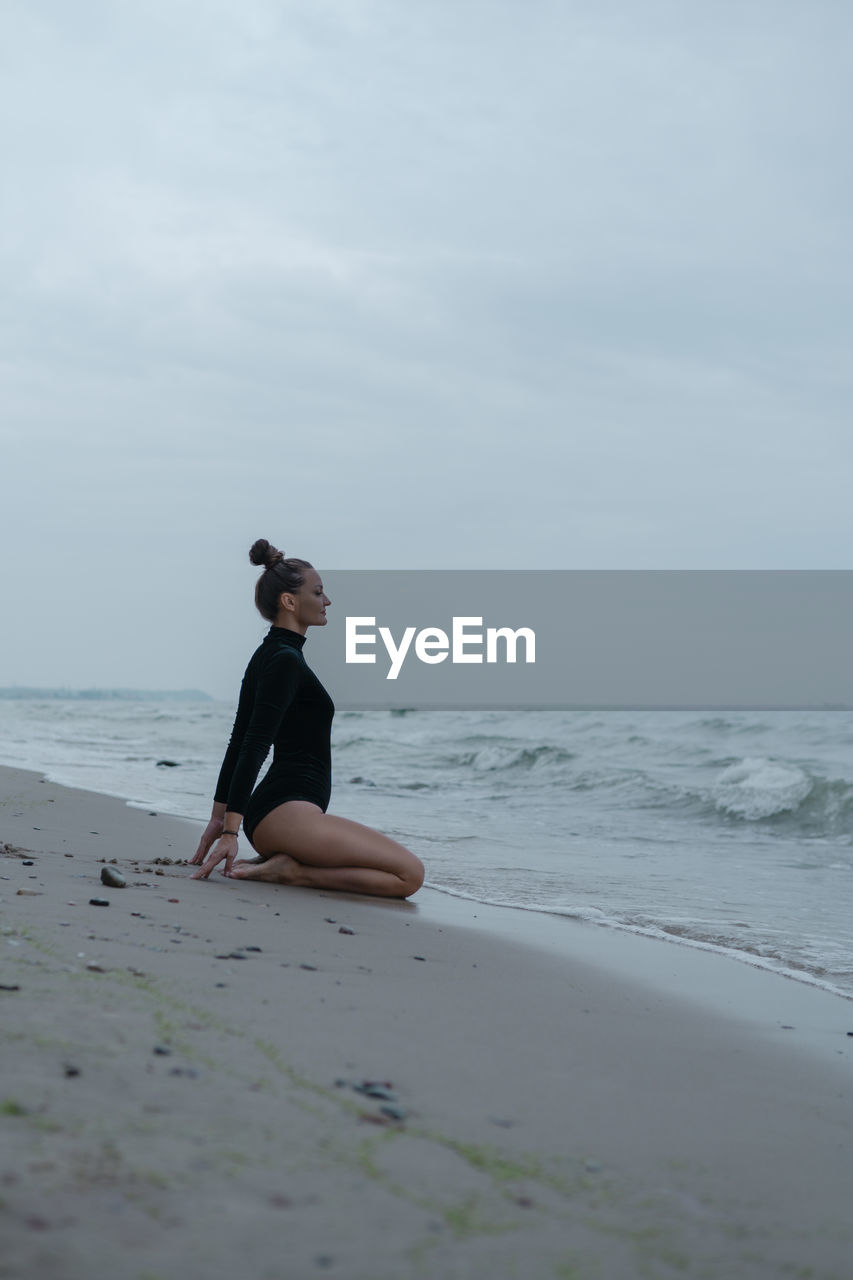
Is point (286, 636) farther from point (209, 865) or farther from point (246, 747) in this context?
point (209, 865)

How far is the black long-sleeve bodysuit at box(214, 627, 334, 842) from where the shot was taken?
4906mm

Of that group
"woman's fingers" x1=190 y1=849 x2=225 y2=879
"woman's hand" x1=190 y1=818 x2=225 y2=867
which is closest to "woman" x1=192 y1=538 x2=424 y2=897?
"woman's hand" x1=190 y1=818 x2=225 y2=867

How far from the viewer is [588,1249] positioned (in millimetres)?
1584

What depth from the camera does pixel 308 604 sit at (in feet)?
16.7

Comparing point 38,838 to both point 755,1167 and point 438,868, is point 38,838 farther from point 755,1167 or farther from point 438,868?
point 755,1167

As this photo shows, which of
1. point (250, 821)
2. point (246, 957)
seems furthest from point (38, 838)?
point (246, 957)

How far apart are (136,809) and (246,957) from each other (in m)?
5.85

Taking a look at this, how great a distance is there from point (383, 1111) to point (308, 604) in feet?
10.8

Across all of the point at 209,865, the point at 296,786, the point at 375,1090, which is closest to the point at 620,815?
the point at 296,786

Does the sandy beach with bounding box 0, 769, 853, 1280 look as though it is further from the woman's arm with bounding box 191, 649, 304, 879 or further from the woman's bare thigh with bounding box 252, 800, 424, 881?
the woman's bare thigh with bounding box 252, 800, 424, 881

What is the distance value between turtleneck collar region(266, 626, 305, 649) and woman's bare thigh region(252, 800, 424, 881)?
761 millimetres

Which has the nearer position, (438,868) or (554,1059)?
(554,1059)

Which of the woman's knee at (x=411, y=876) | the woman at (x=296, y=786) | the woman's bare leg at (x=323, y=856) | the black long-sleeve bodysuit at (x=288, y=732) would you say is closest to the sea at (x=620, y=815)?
the woman's knee at (x=411, y=876)

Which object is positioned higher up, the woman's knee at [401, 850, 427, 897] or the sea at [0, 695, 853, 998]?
the woman's knee at [401, 850, 427, 897]
